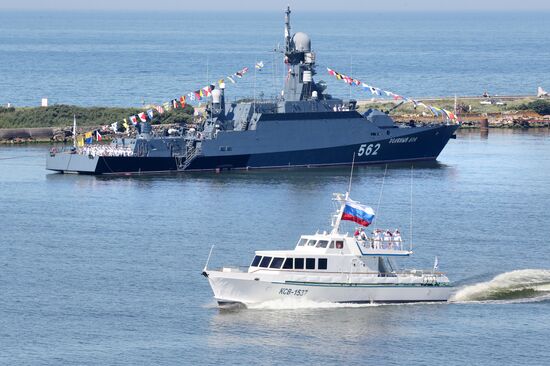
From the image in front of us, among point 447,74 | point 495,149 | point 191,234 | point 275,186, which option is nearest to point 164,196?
point 275,186

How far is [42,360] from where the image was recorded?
42.9 meters

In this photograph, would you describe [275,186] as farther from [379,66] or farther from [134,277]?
[379,66]

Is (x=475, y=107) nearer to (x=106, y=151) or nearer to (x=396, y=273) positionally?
(x=106, y=151)

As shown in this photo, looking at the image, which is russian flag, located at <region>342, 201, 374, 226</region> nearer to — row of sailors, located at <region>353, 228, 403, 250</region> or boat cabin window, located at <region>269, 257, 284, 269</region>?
row of sailors, located at <region>353, 228, 403, 250</region>

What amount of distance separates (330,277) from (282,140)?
140 ft

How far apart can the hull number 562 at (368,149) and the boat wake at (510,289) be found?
3871 centimetres

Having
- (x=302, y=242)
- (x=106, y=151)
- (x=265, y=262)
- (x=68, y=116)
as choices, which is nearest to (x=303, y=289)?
(x=265, y=262)

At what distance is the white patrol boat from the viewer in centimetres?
4831

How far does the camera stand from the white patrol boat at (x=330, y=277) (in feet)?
159

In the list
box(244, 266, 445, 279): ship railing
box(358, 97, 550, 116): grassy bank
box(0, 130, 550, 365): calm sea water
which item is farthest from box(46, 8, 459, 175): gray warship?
box(244, 266, 445, 279): ship railing

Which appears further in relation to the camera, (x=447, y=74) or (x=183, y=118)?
(x=447, y=74)

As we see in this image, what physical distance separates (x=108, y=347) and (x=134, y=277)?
985 cm

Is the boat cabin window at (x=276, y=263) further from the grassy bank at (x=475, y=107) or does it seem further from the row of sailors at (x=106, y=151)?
the grassy bank at (x=475, y=107)

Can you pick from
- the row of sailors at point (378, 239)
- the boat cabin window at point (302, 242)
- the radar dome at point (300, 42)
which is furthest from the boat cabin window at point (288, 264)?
the radar dome at point (300, 42)
